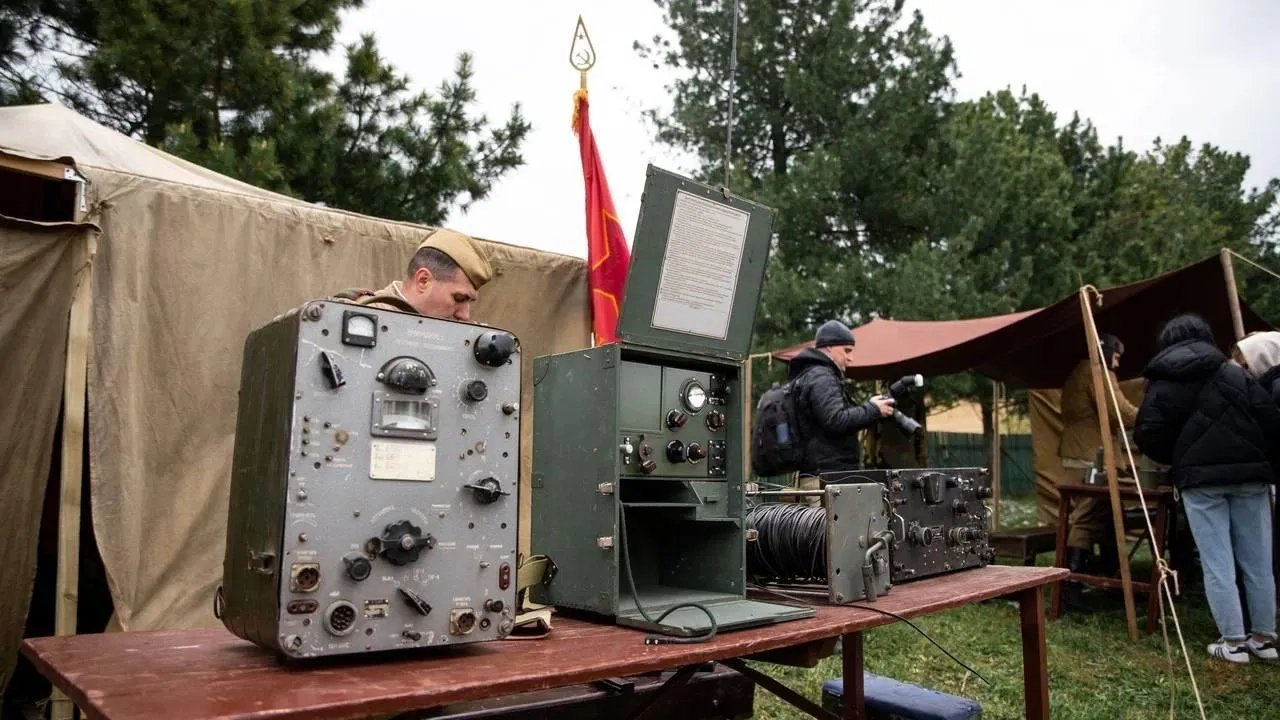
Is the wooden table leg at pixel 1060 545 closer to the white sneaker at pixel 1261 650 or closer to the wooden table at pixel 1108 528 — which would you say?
the wooden table at pixel 1108 528

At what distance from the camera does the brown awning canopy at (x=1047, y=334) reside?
21.6ft

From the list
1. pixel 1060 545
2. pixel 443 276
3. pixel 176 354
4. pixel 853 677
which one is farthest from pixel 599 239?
pixel 1060 545

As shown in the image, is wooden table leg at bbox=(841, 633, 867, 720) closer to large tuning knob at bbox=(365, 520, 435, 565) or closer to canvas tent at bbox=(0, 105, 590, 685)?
canvas tent at bbox=(0, 105, 590, 685)

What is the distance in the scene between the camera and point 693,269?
7.64 feet

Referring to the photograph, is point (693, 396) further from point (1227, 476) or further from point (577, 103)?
point (1227, 476)

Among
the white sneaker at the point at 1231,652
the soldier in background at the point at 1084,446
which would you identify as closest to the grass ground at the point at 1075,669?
the white sneaker at the point at 1231,652

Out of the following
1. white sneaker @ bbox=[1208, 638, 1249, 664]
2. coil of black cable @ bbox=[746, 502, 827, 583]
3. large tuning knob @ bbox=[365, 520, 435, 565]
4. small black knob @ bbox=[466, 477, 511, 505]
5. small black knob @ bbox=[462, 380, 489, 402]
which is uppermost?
small black knob @ bbox=[462, 380, 489, 402]

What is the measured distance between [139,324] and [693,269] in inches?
109

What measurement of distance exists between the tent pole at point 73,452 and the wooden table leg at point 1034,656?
3.50 m

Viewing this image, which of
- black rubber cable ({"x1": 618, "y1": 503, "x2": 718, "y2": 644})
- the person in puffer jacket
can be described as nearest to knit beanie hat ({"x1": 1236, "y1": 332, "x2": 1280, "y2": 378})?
the person in puffer jacket

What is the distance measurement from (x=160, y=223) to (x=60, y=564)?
1.49 m

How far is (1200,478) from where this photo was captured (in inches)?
196

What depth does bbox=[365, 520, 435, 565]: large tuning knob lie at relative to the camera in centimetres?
162

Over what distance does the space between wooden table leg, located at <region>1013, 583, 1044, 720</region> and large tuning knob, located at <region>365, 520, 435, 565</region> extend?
2272 millimetres
